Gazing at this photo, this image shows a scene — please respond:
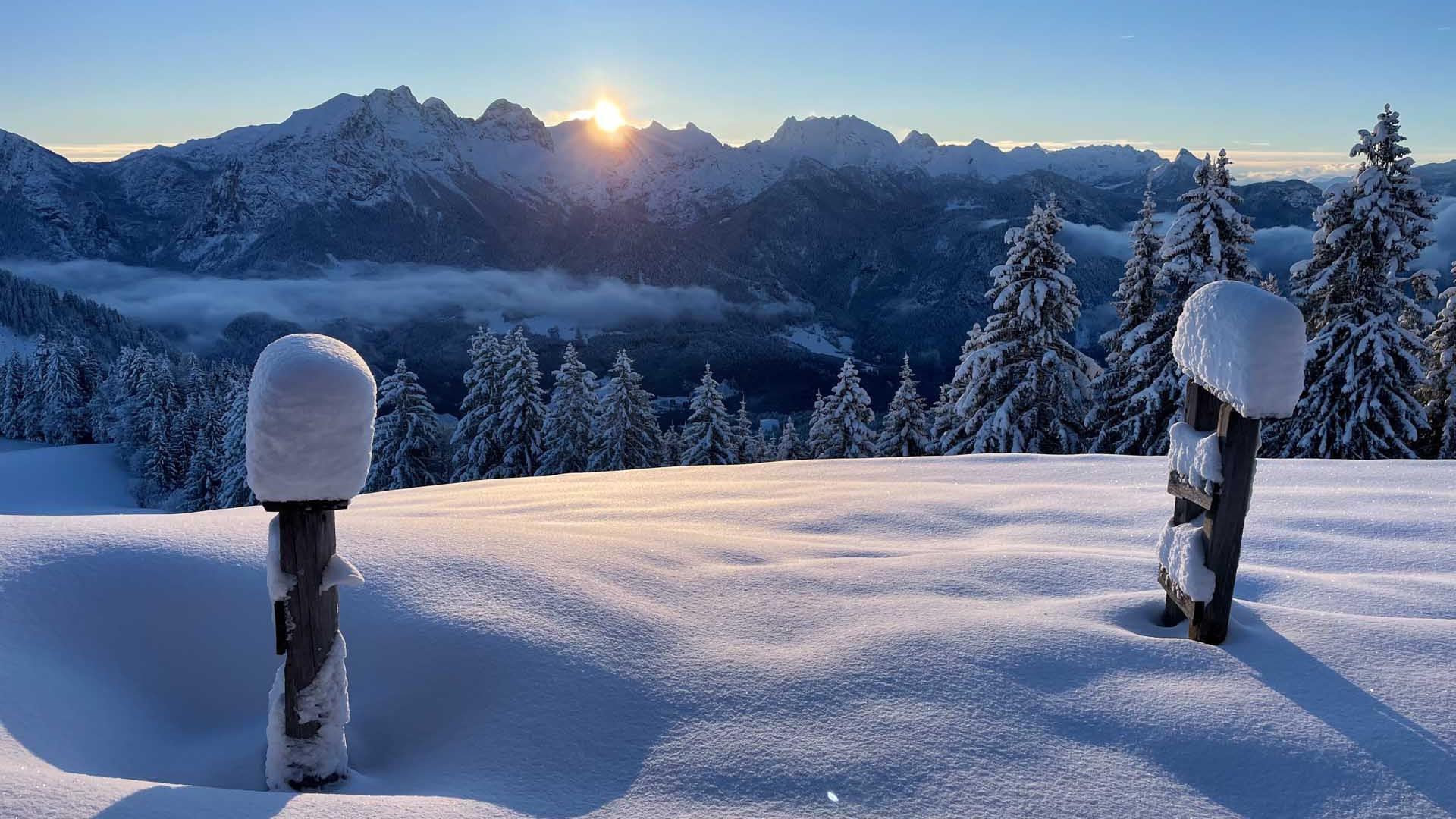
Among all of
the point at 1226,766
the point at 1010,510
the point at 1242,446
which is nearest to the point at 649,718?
the point at 1226,766

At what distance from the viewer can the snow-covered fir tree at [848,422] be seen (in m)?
27.6

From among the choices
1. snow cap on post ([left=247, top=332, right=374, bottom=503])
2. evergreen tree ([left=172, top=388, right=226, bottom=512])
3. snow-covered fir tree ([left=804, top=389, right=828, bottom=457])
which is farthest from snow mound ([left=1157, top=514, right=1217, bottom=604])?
evergreen tree ([left=172, top=388, right=226, bottom=512])

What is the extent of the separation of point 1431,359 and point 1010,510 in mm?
22365

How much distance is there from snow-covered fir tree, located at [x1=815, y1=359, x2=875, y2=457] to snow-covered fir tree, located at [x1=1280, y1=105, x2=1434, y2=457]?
42.2ft

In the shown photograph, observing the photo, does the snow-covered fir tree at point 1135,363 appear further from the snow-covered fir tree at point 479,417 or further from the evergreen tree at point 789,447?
the snow-covered fir tree at point 479,417

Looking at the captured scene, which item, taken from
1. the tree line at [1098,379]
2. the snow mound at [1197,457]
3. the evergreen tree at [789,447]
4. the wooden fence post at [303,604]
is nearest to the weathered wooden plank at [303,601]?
the wooden fence post at [303,604]

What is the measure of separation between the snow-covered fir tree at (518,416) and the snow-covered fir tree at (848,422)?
11180mm

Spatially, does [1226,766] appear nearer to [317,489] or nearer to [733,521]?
[317,489]

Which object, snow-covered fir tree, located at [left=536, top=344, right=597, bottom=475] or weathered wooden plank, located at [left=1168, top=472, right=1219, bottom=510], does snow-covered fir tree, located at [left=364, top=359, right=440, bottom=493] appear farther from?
weathered wooden plank, located at [left=1168, top=472, right=1219, bottom=510]

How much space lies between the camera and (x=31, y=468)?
4431 cm

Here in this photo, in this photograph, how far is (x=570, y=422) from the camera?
3011 cm

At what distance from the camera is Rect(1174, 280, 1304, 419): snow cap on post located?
3340 millimetres

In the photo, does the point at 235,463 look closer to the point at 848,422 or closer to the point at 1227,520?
the point at 848,422

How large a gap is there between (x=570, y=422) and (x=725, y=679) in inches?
1076
